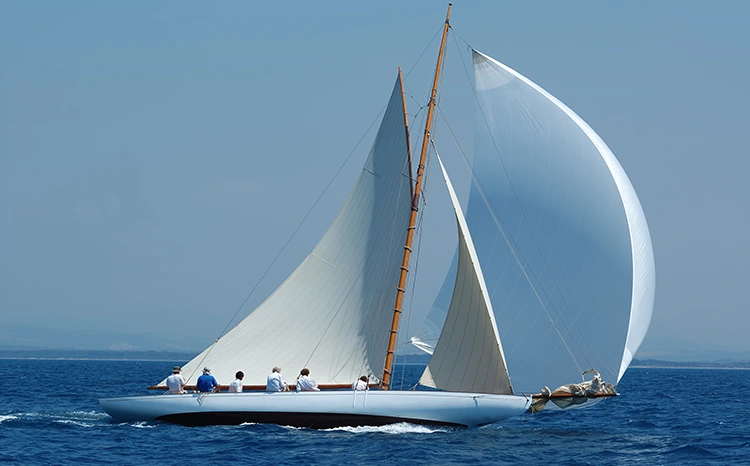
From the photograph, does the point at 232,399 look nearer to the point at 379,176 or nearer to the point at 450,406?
the point at 450,406

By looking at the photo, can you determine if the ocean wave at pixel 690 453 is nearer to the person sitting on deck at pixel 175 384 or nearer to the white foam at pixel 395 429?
the white foam at pixel 395 429

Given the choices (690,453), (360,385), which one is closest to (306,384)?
(360,385)

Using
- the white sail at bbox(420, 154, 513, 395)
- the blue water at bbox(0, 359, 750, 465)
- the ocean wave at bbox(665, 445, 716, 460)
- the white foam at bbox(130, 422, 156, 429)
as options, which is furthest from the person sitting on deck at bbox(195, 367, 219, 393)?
the ocean wave at bbox(665, 445, 716, 460)

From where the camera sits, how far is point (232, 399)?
25.3m

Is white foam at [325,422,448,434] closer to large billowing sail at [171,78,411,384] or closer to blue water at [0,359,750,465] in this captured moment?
blue water at [0,359,750,465]

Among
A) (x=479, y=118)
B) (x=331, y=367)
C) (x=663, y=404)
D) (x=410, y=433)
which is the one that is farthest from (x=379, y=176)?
(x=663, y=404)

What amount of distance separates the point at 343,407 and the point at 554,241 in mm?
6867

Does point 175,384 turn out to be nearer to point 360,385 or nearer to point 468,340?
point 360,385

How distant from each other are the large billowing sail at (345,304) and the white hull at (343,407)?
→ 6.88ft

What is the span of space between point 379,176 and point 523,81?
4741 millimetres

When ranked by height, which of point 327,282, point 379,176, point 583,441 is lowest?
point 583,441

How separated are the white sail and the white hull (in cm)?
60

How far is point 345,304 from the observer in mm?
28203

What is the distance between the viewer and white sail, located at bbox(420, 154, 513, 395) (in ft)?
82.7
